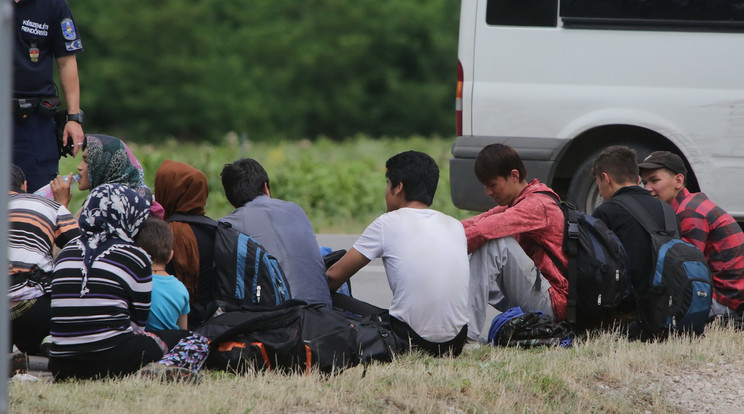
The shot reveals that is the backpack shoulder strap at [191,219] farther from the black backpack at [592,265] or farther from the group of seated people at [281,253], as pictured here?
the black backpack at [592,265]

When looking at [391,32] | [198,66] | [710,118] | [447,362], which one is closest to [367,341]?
[447,362]

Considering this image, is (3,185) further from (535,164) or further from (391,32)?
(391,32)

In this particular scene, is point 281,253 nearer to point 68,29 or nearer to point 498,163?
point 498,163

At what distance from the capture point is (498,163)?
5250mm

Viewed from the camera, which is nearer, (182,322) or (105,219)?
(105,219)

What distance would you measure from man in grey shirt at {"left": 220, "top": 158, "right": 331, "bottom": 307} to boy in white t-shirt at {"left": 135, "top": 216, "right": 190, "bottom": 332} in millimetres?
573

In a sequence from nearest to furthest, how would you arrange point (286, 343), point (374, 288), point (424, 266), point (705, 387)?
point (286, 343) < point (705, 387) < point (424, 266) < point (374, 288)

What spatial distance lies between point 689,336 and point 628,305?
0.37 m

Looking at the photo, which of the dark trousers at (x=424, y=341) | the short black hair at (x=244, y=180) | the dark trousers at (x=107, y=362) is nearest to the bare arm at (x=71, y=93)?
the short black hair at (x=244, y=180)

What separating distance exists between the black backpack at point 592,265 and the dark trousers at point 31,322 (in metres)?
2.61

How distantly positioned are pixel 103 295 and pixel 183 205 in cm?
104

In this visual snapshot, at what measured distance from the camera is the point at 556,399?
4363 millimetres

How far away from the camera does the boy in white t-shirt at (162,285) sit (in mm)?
4617

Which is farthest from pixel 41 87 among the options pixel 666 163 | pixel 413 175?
pixel 666 163
